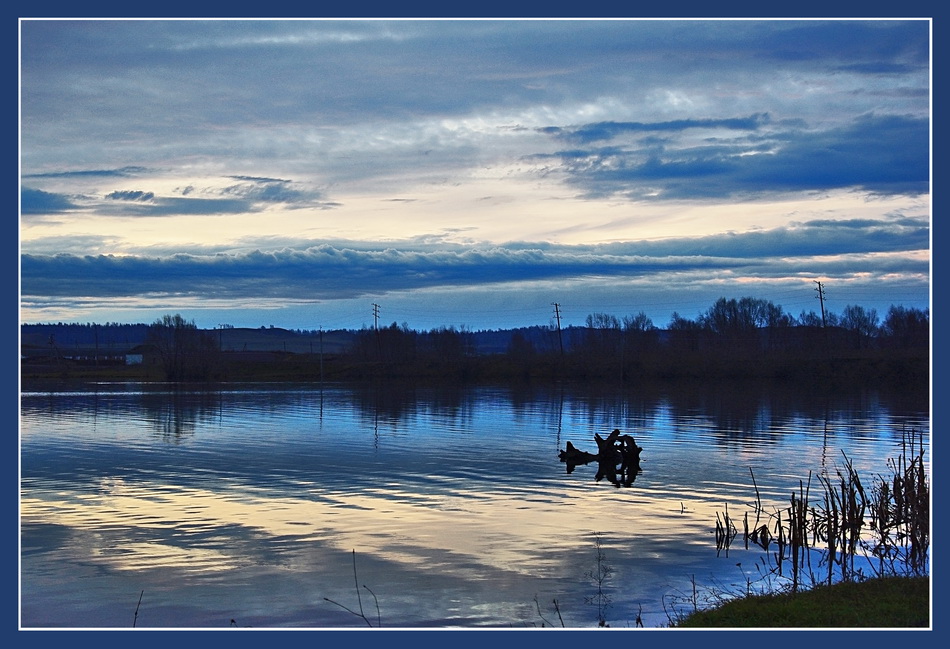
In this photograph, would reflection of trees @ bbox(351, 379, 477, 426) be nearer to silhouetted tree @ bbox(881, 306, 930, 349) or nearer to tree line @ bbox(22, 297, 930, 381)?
tree line @ bbox(22, 297, 930, 381)

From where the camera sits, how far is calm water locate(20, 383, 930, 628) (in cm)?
1578

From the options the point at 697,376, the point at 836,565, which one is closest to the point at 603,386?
the point at 697,376

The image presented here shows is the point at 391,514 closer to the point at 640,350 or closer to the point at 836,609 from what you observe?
the point at 836,609

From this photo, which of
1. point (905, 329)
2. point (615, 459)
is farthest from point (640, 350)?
point (615, 459)

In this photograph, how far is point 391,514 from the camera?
78.3 ft

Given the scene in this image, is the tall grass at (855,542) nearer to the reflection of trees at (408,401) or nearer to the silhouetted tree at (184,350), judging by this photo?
the reflection of trees at (408,401)

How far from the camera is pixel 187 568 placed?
59.2ft

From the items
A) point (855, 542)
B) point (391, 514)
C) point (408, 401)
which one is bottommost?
point (408, 401)

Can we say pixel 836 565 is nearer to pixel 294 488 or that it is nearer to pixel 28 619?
pixel 28 619

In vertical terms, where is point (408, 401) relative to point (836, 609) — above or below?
below

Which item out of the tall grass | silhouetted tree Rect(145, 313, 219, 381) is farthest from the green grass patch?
silhouetted tree Rect(145, 313, 219, 381)

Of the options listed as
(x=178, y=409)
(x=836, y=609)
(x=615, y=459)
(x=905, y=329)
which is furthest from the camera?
(x=905, y=329)

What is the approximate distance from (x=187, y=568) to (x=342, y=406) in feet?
159

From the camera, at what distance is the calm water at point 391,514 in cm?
1578
